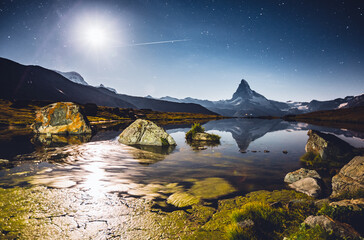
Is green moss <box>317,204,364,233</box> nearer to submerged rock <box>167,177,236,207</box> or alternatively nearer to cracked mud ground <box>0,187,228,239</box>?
cracked mud ground <box>0,187,228,239</box>

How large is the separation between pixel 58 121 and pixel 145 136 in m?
19.2

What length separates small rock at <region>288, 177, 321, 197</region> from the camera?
7519mm

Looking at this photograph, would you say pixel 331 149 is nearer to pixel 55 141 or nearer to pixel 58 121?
pixel 55 141

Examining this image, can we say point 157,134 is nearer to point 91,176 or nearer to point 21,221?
point 91,176

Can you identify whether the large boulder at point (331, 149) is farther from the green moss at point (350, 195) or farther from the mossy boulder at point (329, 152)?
the green moss at point (350, 195)

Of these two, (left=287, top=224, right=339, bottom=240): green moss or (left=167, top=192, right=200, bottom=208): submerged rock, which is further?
(left=167, top=192, right=200, bottom=208): submerged rock

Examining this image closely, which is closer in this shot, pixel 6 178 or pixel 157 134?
pixel 6 178

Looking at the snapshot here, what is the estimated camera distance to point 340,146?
13.2m

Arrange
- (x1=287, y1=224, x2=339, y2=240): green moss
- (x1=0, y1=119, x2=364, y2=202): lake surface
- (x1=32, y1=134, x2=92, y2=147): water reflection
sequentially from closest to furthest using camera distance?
(x1=287, y1=224, x2=339, y2=240): green moss → (x1=0, y1=119, x2=364, y2=202): lake surface → (x1=32, y1=134, x2=92, y2=147): water reflection

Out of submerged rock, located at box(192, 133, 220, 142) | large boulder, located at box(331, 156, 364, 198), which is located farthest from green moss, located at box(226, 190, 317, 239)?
submerged rock, located at box(192, 133, 220, 142)

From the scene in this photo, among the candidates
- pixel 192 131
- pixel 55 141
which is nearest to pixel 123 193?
pixel 55 141

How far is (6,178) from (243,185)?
11.8 m

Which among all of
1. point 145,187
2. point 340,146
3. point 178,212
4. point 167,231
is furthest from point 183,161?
point 340,146

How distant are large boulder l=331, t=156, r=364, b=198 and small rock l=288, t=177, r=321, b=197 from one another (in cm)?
55
